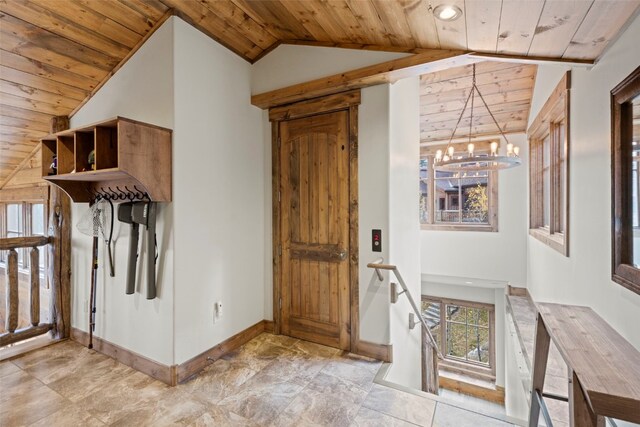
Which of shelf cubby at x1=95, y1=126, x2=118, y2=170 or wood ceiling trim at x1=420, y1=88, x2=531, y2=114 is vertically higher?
wood ceiling trim at x1=420, y1=88, x2=531, y2=114

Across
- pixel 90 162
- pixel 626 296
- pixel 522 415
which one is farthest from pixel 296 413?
pixel 522 415

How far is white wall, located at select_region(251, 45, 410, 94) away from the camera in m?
2.56

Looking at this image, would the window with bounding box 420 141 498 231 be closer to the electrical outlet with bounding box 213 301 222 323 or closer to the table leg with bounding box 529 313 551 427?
the table leg with bounding box 529 313 551 427

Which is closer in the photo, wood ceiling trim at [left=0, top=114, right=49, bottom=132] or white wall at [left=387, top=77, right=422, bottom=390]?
white wall at [left=387, top=77, right=422, bottom=390]

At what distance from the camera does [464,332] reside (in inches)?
221

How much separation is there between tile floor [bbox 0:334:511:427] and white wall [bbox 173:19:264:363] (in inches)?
13.6

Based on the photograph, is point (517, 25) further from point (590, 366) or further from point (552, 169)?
point (552, 169)

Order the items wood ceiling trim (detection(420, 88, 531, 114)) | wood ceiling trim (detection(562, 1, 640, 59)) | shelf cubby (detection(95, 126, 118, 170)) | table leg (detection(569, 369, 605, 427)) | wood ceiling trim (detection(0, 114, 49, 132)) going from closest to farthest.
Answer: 1. table leg (detection(569, 369, 605, 427))
2. wood ceiling trim (detection(562, 1, 640, 59))
3. shelf cubby (detection(95, 126, 118, 170))
4. wood ceiling trim (detection(0, 114, 49, 132))
5. wood ceiling trim (detection(420, 88, 531, 114))

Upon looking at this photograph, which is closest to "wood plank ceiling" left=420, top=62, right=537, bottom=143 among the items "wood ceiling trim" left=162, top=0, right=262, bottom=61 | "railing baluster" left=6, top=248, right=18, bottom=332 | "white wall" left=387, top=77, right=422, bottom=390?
"white wall" left=387, top=77, right=422, bottom=390

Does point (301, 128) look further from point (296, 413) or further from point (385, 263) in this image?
point (296, 413)

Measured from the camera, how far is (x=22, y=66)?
2.38 metres

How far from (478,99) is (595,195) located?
2.73 m

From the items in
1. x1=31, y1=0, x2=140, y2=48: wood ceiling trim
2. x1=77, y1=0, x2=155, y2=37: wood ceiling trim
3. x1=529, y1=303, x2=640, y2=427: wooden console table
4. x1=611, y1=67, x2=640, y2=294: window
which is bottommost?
x1=529, y1=303, x2=640, y2=427: wooden console table

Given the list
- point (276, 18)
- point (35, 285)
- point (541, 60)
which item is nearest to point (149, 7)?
point (276, 18)
